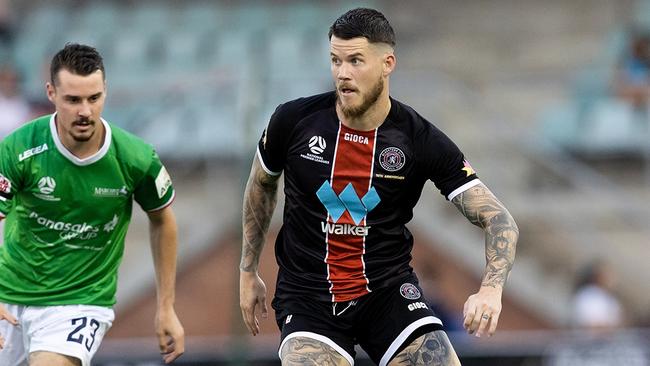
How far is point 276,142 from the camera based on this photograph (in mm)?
6980

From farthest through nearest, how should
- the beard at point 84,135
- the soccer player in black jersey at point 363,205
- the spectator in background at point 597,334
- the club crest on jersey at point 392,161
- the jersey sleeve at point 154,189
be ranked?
the spectator in background at point 597,334, the jersey sleeve at point 154,189, the beard at point 84,135, the club crest on jersey at point 392,161, the soccer player in black jersey at point 363,205

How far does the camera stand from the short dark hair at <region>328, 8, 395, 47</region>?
6.72m

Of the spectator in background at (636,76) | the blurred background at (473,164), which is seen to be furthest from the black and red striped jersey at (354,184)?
the spectator in background at (636,76)

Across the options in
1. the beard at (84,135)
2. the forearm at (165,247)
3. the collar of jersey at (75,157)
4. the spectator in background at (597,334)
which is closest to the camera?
the beard at (84,135)

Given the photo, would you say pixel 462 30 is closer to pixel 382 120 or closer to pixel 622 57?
pixel 622 57

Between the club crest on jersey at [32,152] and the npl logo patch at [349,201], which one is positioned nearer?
the npl logo patch at [349,201]

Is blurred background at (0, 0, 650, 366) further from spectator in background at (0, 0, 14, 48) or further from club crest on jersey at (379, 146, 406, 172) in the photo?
club crest on jersey at (379, 146, 406, 172)

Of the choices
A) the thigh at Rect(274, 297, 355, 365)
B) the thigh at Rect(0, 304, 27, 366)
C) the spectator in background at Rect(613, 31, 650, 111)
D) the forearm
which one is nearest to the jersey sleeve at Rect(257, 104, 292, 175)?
the thigh at Rect(274, 297, 355, 365)

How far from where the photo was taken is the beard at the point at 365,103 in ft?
22.2

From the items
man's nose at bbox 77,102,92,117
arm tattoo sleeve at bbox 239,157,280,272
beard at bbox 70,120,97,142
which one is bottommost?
arm tattoo sleeve at bbox 239,157,280,272

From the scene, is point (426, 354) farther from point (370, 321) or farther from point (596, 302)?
point (596, 302)

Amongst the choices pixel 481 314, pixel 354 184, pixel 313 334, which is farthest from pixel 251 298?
pixel 481 314

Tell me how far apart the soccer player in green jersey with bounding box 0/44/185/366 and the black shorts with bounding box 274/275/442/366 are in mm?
1216

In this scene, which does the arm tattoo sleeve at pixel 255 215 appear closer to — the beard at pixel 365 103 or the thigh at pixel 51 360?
the beard at pixel 365 103
